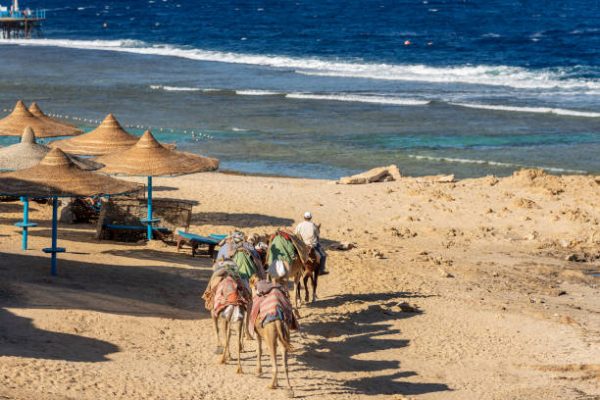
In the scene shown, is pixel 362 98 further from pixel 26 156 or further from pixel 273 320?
pixel 273 320

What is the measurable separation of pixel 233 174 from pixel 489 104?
59.5 feet

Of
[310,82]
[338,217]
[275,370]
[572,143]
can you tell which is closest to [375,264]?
[338,217]

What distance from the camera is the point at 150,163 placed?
21328mm

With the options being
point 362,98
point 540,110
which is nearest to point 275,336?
point 540,110

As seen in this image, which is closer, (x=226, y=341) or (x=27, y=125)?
(x=226, y=341)

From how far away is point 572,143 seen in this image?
121 feet

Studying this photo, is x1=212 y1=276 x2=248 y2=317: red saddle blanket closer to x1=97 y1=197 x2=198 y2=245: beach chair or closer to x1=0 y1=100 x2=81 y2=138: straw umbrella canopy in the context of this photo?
x1=97 y1=197 x2=198 y2=245: beach chair

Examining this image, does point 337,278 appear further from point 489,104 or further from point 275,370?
point 489,104

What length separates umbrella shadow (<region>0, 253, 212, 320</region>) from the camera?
16.4 meters

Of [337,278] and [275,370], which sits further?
[337,278]

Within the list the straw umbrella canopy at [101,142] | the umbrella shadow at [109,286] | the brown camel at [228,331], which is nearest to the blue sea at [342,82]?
the straw umbrella canopy at [101,142]

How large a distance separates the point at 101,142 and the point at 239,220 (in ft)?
11.2

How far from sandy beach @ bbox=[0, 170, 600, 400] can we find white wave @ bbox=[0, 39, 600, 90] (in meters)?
28.8

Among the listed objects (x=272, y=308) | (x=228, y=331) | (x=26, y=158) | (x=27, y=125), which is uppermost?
(x=26, y=158)
